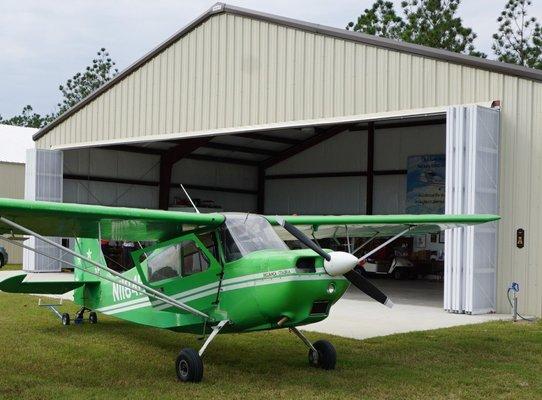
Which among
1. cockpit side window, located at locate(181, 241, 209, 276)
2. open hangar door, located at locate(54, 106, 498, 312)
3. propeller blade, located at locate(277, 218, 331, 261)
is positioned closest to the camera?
propeller blade, located at locate(277, 218, 331, 261)

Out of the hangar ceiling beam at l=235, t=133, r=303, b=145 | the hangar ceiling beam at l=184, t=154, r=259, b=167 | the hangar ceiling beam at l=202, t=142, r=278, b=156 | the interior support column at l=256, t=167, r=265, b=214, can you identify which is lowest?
the interior support column at l=256, t=167, r=265, b=214

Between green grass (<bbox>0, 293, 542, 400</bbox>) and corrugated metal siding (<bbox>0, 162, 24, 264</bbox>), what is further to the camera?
corrugated metal siding (<bbox>0, 162, 24, 264</bbox>)

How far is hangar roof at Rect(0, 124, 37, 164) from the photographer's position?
103ft

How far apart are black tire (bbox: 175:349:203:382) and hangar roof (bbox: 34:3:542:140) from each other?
974cm

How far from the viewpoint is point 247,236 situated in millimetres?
8047

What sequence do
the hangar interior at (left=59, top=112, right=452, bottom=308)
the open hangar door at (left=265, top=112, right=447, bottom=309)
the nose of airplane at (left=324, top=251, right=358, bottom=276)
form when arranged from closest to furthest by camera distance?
the nose of airplane at (left=324, top=251, right=358, bottom=276) → the open hangar door at (left=265, top=112, right=447, bottom=309) → the hangar interior at (left=59, top=112, right=452, bottom=308)

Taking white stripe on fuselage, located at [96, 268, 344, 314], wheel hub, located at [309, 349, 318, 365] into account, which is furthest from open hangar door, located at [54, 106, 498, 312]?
white stripe on fuselage, located at [96, 268, 344, 314]

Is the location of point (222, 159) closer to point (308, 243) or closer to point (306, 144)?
point (306, 144)

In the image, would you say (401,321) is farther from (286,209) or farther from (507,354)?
(286,209)

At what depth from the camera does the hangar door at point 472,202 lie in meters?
14.4

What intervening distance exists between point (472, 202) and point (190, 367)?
330 inches

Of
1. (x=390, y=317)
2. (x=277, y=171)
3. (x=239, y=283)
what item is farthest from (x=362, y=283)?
(x=277, y=171)

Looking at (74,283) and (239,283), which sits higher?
(239,283)

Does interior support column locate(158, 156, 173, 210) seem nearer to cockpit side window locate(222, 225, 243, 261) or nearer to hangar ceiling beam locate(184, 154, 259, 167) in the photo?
hangar ceiling beam locate(184, 154, 259, 167)
